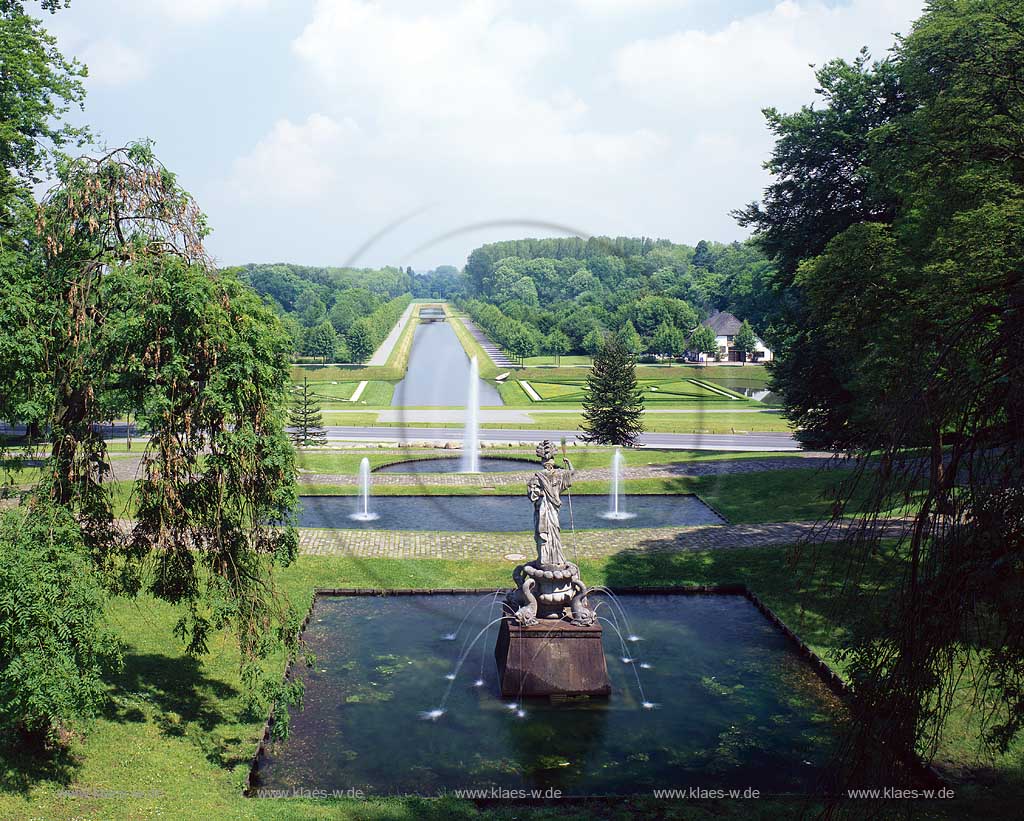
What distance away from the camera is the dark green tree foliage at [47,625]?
12094 millimetres

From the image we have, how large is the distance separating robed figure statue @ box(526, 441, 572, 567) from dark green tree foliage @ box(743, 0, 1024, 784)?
5.85 meters

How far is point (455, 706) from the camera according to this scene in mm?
17000

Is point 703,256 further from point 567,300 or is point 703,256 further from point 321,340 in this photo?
point 567,300

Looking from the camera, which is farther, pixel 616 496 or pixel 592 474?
pixel 592 474

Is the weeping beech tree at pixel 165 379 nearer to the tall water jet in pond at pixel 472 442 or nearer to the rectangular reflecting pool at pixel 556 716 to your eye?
the rectangular reflecting pool at pixel 556 716

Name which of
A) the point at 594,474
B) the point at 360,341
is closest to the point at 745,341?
the point at 360,341

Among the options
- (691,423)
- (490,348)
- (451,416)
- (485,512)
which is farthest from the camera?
(490,348)

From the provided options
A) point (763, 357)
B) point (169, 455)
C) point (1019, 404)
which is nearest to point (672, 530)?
point (169, 455)

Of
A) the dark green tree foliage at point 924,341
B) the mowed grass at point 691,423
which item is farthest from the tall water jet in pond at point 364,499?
the mowed grass at point 691,423

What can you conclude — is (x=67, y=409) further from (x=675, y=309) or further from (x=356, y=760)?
(x=675, y=309)

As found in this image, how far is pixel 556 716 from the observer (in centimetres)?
1658

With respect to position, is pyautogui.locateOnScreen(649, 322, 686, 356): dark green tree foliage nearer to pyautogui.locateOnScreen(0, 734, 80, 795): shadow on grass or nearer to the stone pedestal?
the stone pedestal

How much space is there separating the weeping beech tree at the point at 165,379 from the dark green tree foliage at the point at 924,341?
345 inches

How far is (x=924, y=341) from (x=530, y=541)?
19752mm
